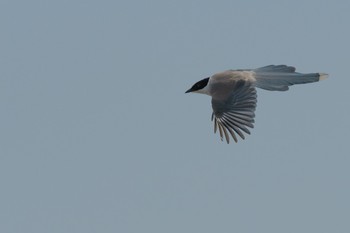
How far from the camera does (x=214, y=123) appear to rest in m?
33.5

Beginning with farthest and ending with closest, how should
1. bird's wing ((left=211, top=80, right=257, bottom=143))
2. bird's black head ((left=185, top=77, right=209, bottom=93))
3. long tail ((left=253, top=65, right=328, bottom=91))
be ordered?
bird's black head ((left=185, top=77, right=209, bottom=93)), long tail ((left=253, top=65, right=328, bottom=91)), bird's wing ((left=211, top=80, right=257, bottom=143))

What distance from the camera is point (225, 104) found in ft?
109

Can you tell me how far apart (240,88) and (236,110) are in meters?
0.53

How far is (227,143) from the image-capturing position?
3316 centimetres

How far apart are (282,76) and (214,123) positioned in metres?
1.52

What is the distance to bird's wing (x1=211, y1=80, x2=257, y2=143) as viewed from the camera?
32.8 metres

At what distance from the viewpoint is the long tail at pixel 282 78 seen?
3353 centimetres

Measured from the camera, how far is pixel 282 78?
3372 cm

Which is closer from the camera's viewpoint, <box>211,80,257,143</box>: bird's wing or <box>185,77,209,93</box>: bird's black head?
<box>211,80,257,143</box>: bird's wing

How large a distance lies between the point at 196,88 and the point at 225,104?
1001 millimetres

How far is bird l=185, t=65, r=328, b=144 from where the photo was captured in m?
32.9

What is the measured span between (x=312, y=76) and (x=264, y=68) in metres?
1.04

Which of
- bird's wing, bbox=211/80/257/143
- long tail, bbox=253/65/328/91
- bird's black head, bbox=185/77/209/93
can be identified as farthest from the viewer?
bird's black head, bbox=185/77/209/93

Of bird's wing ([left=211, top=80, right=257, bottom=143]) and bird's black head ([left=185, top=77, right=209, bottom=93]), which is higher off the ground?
bird's black head ([left=185, top=77, right=209, bottom=93])
